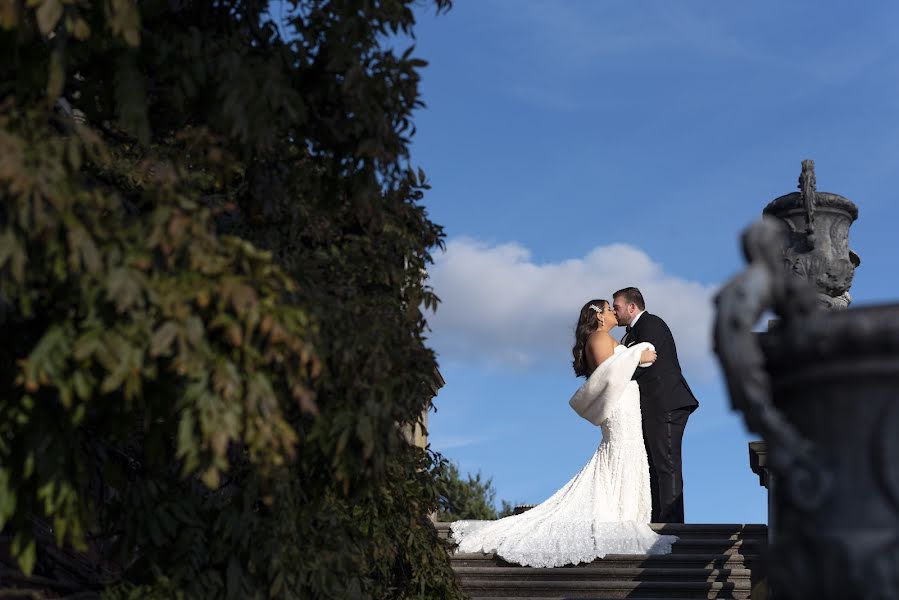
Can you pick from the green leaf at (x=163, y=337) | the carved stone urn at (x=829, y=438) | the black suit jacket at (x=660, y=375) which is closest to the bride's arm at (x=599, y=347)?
the black suit jacket at (x=660, y=375)

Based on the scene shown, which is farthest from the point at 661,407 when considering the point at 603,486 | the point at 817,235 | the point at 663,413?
the point at 817,235

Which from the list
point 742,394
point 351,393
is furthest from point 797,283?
point 351,393

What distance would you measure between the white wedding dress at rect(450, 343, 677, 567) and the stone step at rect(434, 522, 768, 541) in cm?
25

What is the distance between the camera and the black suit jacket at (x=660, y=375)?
51.0 ft

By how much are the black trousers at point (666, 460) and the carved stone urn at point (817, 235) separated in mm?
3578

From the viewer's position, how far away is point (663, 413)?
15586 millimetres

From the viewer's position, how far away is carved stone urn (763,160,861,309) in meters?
12.2

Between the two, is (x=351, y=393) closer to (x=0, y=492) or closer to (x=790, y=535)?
(x=0, y=492)

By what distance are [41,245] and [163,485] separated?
265cm

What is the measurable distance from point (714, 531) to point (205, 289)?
929cm

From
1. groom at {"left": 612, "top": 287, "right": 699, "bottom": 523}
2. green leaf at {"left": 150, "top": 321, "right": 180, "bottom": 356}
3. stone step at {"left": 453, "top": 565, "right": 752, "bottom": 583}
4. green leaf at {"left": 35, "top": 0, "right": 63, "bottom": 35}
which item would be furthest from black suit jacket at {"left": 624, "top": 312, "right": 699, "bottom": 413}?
green leaf at {"left": 35, "top": 0, "right": 63, "bottom": 35}

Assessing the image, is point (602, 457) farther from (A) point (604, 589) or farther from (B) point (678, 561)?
(A) point (604, 589)

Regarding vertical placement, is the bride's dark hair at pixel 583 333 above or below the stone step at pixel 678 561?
above

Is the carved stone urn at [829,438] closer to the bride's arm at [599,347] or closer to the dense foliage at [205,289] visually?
the dense foliage at [205,289]
